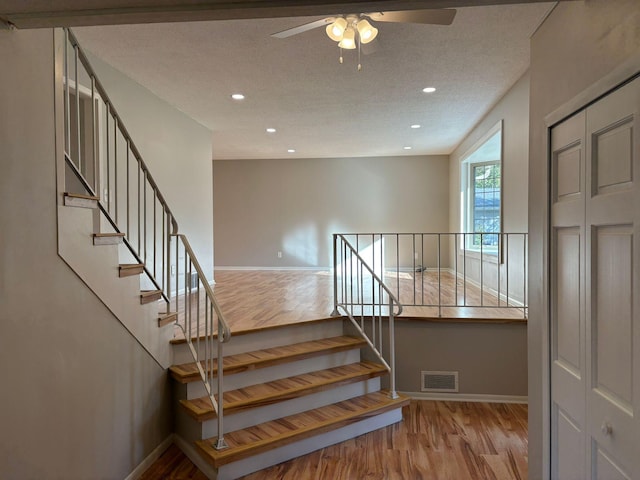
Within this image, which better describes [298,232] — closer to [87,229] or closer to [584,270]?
[87,229]

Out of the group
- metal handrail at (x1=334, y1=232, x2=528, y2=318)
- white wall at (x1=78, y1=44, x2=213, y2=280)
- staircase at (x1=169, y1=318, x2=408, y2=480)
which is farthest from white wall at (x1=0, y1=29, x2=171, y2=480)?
metal handrail at (x1=334, y1=232, x2=528, y2=318)

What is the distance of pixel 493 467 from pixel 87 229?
2.92 meters

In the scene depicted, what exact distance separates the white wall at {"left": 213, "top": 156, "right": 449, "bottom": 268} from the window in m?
1.31

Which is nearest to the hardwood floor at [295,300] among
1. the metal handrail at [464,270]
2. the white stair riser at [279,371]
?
the metal handrail at [464,270]

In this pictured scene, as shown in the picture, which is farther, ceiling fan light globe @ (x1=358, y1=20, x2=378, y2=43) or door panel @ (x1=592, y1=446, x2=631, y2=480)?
ceiling fan light globe @ (x1=358, y1=20, x2=378, y2=43)

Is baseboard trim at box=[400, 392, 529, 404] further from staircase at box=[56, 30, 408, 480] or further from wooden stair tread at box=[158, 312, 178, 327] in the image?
wooden stair tread at box=[158, 312, 178, 327]

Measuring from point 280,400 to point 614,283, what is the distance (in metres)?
2.30

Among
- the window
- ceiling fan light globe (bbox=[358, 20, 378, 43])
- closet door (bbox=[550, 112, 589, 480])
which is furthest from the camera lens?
the window

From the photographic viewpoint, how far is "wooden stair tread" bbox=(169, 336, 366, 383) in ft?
9.58

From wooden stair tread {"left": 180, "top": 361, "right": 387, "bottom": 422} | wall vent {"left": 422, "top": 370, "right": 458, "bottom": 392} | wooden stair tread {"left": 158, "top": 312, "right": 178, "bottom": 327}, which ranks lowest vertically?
wall vent {"left": 422, "top": 370, "right": 458, "bottom": 392}

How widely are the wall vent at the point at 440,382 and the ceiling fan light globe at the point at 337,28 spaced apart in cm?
304

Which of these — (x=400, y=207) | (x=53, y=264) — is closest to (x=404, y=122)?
(x=400, y=207)

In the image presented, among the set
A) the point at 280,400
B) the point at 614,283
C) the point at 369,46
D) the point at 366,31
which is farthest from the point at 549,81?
the point at 280,400

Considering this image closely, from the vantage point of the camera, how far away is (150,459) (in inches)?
107
